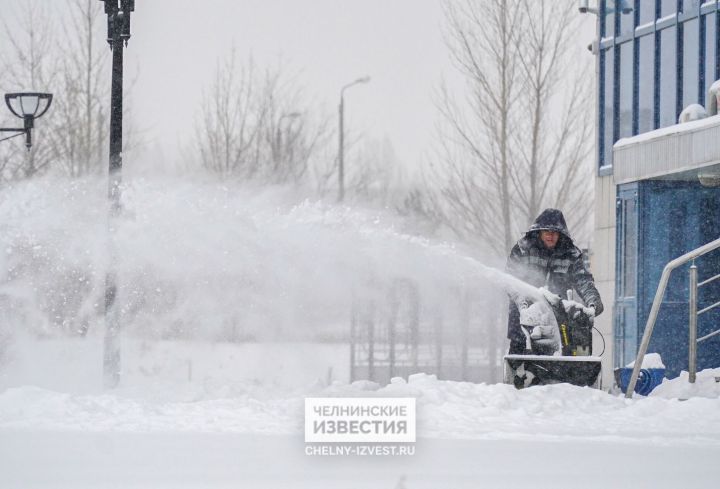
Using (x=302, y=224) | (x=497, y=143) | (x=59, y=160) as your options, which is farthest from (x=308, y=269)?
(x=59, y=160)

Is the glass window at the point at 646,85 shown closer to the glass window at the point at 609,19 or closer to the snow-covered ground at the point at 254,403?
the glass window at the point at 609,19

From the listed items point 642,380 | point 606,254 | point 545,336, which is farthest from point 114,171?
point 606,254

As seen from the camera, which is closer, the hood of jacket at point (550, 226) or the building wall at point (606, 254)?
the hood of jacket at point (550, 226)

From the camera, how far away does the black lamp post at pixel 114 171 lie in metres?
16.1

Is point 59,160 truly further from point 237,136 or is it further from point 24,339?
point 24,339

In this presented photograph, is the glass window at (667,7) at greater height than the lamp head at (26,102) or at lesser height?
greater

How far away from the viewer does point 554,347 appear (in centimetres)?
1320

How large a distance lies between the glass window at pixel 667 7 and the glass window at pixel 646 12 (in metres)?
0.21

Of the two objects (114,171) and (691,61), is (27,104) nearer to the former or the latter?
(114,171)

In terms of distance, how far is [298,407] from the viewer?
1223cm

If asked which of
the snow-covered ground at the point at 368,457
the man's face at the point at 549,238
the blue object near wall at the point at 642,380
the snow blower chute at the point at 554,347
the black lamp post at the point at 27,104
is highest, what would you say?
the black lamp post at the point at 27,104

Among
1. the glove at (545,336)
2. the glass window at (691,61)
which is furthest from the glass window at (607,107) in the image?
the glove at (545,336)

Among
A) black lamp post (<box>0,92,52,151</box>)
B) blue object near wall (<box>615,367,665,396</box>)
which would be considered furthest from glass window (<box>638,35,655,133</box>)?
black lamp post (<box>0,92,52,151</box>)

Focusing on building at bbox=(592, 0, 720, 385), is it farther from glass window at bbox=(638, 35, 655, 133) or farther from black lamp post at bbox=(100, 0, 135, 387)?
black lamp post at bbox=(100, 0, 135, 387)
